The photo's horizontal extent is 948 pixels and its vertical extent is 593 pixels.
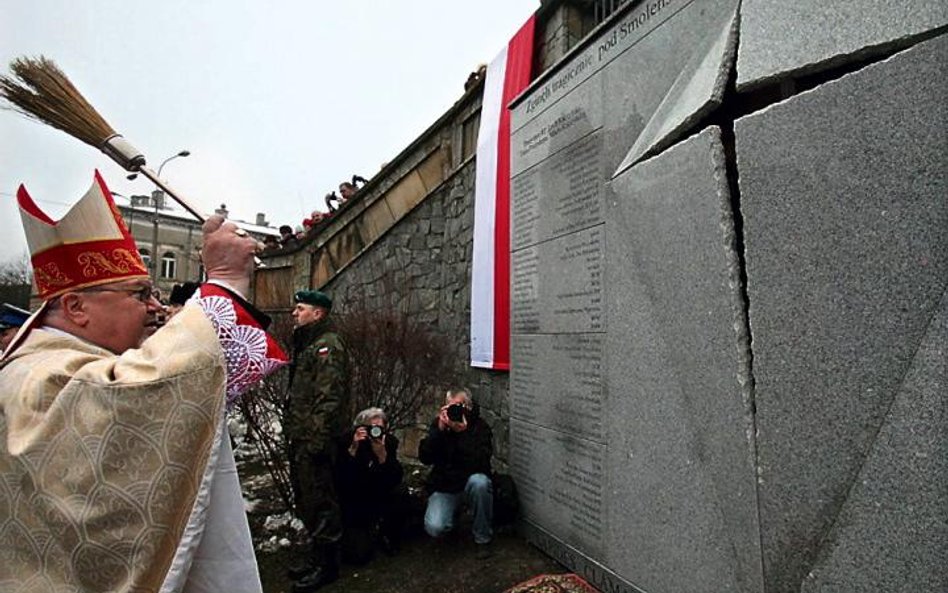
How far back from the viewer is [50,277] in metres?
1.57

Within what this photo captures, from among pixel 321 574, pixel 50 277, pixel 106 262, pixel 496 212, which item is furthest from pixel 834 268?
pixel 496 212

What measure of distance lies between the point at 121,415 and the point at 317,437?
270cm

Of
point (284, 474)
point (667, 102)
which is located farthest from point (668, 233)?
point (284, 474)

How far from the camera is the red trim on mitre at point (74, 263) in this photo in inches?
61.3

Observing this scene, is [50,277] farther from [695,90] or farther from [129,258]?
[695,90]

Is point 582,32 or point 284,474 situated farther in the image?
point 582,32

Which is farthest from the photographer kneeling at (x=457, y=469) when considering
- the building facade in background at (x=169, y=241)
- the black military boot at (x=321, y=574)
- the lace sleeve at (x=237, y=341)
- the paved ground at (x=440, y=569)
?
the building facade in background at (x=169, y=241)

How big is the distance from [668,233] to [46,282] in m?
2.45

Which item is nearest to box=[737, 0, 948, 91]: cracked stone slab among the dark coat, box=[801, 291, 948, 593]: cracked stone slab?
box=[801, 291, 948, 593]: cracked stone slab

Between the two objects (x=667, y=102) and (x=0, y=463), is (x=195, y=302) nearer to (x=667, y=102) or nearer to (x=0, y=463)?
(x=0, y=463)

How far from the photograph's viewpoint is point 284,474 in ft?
16.2

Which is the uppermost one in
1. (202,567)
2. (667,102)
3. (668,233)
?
(667,102)

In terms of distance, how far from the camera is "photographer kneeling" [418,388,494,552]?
414 centimetres

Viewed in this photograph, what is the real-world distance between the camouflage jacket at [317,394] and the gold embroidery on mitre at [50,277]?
2.45 metres
